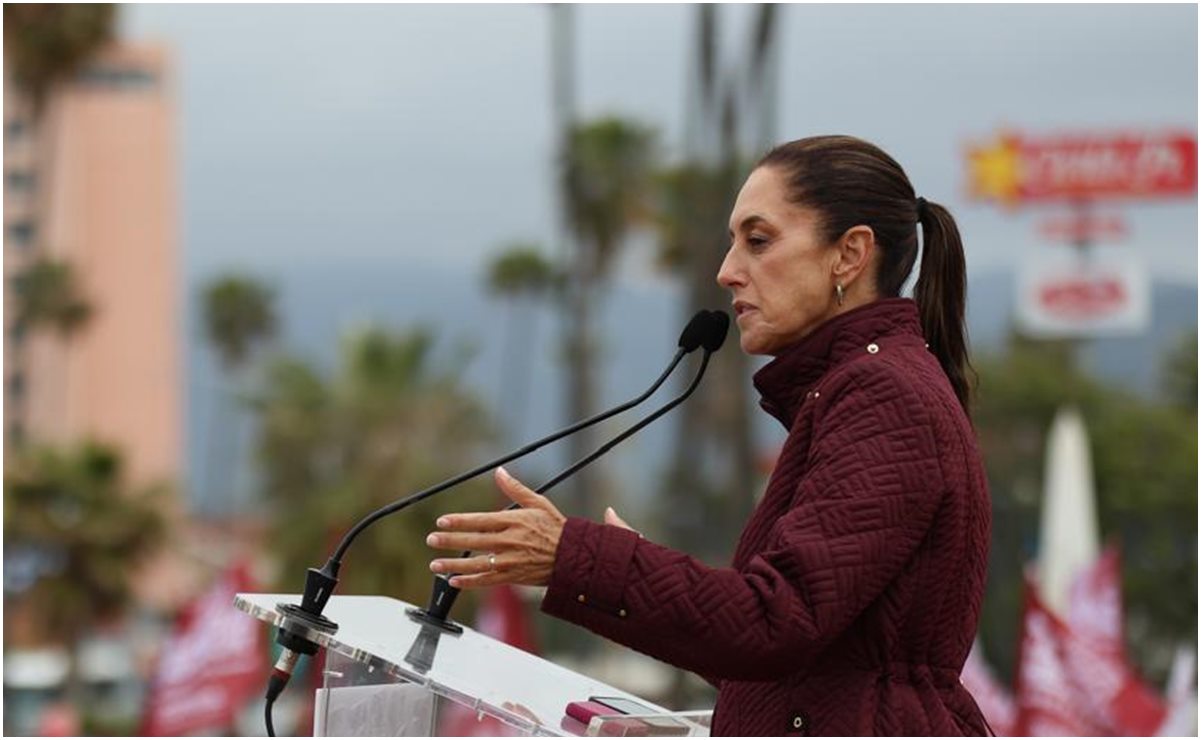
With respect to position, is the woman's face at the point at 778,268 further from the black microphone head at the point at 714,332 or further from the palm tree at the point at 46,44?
the palm tree at the point at 46,44

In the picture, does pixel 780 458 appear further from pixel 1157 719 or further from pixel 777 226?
pixel 1157 719

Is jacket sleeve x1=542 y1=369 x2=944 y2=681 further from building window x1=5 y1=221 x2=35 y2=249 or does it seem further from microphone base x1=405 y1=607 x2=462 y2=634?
building window x1=5 y1=221 x2=35 y2=249

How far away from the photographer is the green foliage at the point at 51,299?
251 feet

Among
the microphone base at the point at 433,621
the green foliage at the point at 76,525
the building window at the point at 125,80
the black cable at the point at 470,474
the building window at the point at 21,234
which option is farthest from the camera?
the building window at the point at 125,80

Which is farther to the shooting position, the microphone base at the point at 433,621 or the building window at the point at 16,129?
the building window at the point at 16,129

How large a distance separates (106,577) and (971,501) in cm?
4476

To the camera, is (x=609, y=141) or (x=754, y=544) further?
(x=609, y=141)

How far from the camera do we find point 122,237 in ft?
331

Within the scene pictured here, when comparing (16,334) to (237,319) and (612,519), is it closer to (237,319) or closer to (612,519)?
(237,319)

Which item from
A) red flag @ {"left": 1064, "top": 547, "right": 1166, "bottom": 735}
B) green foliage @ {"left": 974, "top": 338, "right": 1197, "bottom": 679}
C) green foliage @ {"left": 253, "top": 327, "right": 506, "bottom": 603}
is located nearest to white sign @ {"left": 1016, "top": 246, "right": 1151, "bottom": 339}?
green foliage @ {"left": 974, "top": 338, "right": 1197, "bottom": 679}

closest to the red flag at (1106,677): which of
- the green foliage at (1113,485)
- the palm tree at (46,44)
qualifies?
the green foliage at (1113,485)

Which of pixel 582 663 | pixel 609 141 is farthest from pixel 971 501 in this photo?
pixel 609 141

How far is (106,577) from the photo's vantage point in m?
45.9

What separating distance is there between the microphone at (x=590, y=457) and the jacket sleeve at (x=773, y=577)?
9.3 inches
